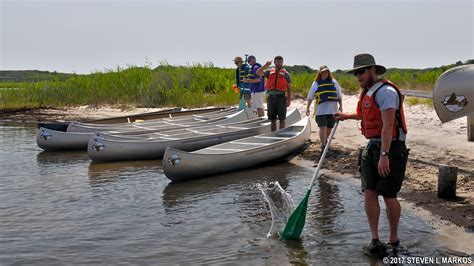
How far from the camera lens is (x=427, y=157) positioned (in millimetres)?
10016

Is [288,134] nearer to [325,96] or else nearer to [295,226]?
[325,96]

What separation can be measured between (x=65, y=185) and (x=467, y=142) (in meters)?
7.34

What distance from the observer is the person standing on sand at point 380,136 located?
4863 mm

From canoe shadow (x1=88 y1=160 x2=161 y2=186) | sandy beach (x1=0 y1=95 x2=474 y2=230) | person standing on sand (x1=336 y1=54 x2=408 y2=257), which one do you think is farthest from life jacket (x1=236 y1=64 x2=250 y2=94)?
person standing on sand (x1=336 y1=54 x2=408 y2=257)

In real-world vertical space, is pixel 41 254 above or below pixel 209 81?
below

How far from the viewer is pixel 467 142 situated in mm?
10547

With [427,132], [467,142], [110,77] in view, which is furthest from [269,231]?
[110,77]

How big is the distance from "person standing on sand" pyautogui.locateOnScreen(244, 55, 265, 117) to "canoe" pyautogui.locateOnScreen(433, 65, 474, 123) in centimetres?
Result: 553

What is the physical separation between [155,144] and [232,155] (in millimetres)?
2558

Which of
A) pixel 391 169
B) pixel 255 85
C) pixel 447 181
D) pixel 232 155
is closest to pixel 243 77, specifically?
pixel 255 85

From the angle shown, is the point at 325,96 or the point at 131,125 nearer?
the point at 325,96

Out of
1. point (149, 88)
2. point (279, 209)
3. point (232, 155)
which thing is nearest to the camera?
point (279, 209)

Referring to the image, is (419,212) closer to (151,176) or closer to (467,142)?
(467,142)

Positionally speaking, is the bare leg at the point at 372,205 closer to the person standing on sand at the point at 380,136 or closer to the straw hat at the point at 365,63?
the person standing on sand at the point at 380,136
